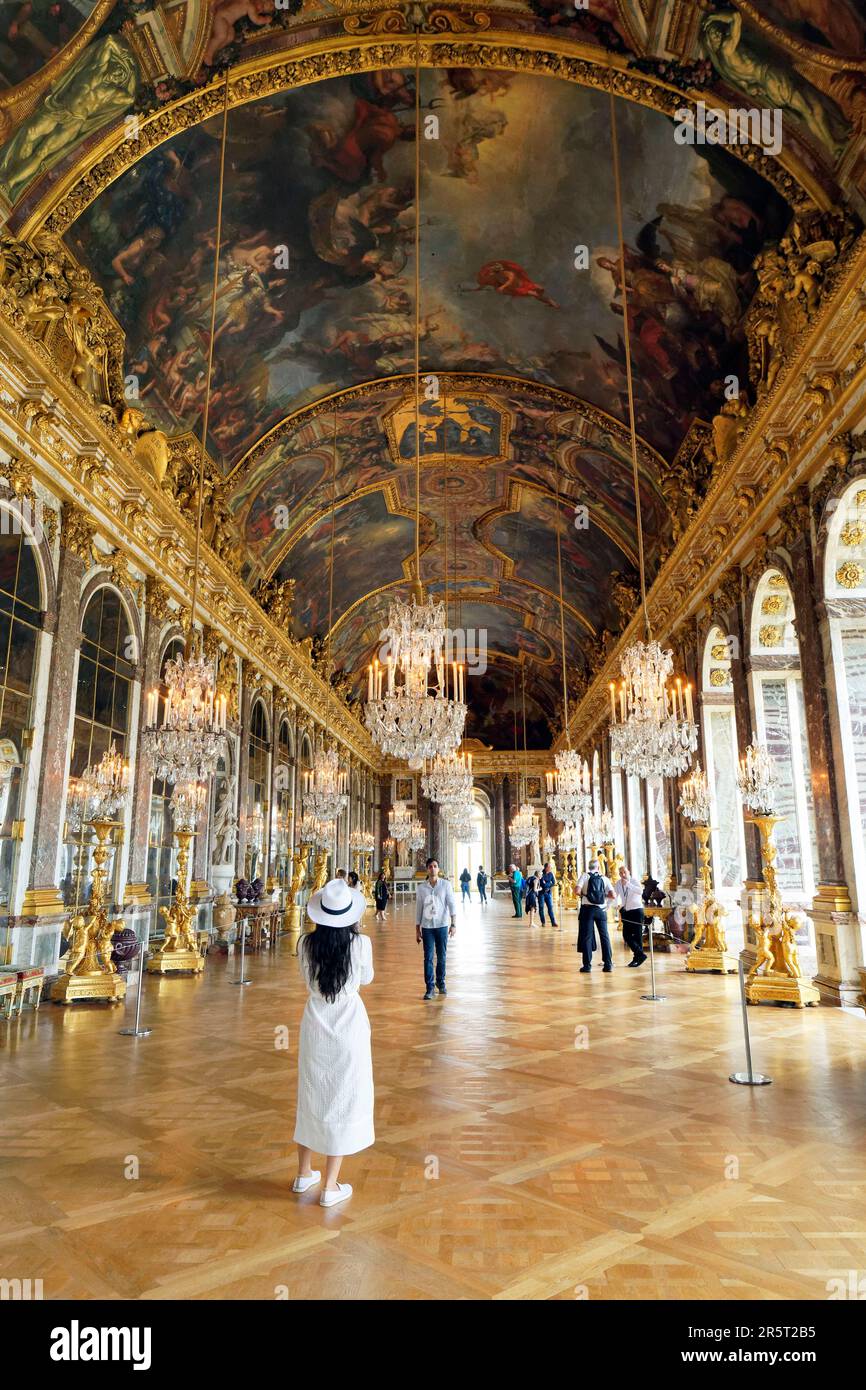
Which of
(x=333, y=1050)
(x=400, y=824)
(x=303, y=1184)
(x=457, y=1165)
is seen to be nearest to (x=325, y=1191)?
(x=303, y=1184)

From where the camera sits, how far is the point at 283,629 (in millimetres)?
18359

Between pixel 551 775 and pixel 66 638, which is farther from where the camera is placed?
pixel 551 775

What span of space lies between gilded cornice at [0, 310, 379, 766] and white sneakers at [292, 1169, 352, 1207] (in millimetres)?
7580

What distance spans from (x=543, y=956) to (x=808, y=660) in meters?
6.48

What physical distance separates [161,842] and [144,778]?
1503mm

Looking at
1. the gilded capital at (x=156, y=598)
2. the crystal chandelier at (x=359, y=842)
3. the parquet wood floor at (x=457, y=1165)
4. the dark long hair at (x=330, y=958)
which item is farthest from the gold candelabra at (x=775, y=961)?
the crystal chandelier at (x=359, y=842)

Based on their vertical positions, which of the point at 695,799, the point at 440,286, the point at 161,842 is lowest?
the point at 161,842

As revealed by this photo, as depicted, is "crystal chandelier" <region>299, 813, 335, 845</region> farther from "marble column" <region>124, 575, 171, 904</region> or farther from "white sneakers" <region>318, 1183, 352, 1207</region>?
"white sneakers" <region>318, 1183, 352, 1207</region>

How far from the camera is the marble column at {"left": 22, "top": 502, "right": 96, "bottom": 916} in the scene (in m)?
8.16

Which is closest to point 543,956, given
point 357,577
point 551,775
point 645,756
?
point 551,775

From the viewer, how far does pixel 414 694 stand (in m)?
7.36

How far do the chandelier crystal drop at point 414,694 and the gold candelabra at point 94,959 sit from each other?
10.8 ft

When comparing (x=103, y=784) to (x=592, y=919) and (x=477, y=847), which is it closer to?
(x=592, y=919)

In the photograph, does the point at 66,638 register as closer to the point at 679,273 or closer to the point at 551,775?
the point at 679,273
